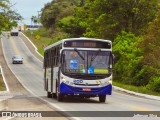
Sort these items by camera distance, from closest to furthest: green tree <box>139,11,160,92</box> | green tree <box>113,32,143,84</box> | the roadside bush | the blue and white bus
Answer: the blue and white bus, green tree <box>139,11,160,92</box>, the roadside bush, green tree <box>113,32,143,84</box>

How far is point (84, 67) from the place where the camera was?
76.2 ft

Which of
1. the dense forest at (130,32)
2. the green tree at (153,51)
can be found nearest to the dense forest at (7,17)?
the dense forest at (130,32)

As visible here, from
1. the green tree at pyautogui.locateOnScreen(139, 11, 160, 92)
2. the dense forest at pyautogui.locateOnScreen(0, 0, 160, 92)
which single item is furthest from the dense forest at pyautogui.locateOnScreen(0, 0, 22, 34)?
the green tree at pyautogui.locateOnScreen(139, 11, 160, 92)

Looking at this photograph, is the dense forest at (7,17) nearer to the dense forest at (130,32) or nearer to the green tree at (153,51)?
the dense forest at (130,32)

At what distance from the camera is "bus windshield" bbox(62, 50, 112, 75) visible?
2320cm

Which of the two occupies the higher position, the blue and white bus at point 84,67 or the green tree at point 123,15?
the green tree at point 123,15

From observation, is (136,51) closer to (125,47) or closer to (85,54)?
(125,47)

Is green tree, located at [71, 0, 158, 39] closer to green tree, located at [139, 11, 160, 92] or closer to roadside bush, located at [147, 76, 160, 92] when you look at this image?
green tree, located at [139, 11, 160, 92]

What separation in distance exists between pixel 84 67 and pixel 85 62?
0.26m

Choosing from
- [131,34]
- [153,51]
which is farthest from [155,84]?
[131,34]

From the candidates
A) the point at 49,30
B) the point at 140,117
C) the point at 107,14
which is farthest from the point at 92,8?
the point at 49,30

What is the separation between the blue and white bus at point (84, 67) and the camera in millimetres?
23156

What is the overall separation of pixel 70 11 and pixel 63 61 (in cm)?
9281

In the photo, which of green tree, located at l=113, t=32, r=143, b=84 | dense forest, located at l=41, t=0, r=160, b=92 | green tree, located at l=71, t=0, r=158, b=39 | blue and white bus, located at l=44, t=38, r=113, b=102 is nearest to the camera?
blue and white bus, located at l=44, t=38, r=113, b=102
